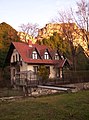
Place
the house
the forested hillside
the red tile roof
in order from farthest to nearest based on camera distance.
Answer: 1. the forested hillside
2. the house
3. the red tile roof

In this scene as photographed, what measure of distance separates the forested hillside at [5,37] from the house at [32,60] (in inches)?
101

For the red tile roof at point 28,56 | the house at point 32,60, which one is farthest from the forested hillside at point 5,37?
the red tile roof at point 28,56

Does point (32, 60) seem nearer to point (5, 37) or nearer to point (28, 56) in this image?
point (28, 56)

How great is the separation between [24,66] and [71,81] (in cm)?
738

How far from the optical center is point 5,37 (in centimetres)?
4338

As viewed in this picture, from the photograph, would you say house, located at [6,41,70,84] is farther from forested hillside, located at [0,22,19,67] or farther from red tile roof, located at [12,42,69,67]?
forested hillside, located at [0,22,19,67]

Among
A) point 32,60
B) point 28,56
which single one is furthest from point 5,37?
point 32,60

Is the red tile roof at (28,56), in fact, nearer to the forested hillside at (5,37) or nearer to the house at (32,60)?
the house at (32,60)

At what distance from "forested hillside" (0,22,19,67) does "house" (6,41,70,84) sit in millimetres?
2567

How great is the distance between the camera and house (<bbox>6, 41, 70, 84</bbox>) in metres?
34.2

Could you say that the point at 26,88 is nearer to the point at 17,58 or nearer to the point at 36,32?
the point at 17,58

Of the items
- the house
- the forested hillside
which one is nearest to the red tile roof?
the house

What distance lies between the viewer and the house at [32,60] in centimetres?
3419

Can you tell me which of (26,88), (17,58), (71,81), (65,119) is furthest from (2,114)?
(17,58)
